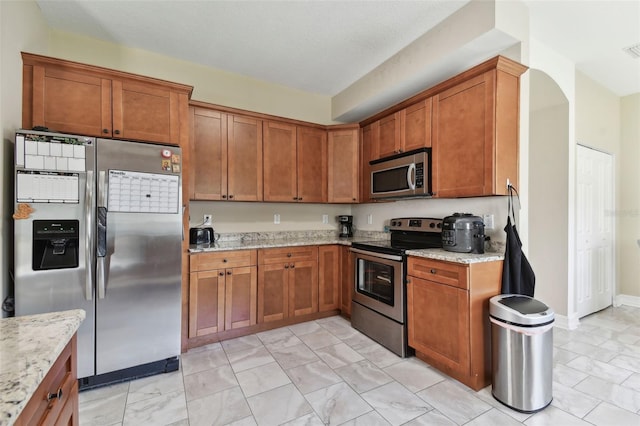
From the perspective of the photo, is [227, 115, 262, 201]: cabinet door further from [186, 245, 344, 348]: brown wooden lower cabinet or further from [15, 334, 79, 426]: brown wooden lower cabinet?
[15, 334, 79, 426]: brown wooden lower cabinet

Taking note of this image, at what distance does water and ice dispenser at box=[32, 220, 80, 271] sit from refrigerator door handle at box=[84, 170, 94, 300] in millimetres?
61

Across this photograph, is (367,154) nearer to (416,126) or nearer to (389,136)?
(389,136)

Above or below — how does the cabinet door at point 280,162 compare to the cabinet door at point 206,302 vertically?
above

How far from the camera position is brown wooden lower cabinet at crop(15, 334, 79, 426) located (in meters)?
0.72

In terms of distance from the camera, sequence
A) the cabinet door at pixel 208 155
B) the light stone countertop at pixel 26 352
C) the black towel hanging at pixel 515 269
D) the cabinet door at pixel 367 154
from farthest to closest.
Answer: the cabinet door at pixel 367 154 < the cabinet door at pixel 208 155 < the black towel hanging at pixel 515 269 < the light stone countertop at pixel 26 352

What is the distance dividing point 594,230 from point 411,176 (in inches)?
104

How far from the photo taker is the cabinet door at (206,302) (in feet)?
9.01

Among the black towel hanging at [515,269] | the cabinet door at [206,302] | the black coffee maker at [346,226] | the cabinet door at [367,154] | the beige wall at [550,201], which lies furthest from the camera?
the black coffee maker at [346,226]

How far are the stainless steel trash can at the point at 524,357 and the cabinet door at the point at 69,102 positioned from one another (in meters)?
3.25

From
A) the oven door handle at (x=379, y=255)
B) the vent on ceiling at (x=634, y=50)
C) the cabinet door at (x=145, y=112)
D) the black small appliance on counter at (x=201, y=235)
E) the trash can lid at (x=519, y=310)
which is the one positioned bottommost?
the trash can lid at (x=519, y=310)

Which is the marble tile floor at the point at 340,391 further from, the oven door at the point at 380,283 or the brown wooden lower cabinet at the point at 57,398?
the brown wooden lower cabinet at the point at 57,398

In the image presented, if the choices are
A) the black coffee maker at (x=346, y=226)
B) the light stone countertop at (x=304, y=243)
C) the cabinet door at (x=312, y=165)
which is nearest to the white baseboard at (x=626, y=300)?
the light stone countertop at (x=304, y=243)

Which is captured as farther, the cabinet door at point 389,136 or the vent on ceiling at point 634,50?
the cabinet door at point 389,136

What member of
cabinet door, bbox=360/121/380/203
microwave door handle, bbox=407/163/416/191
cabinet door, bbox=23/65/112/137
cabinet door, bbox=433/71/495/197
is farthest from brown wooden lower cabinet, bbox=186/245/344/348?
cabinet door, bbox=433/71/495/197
